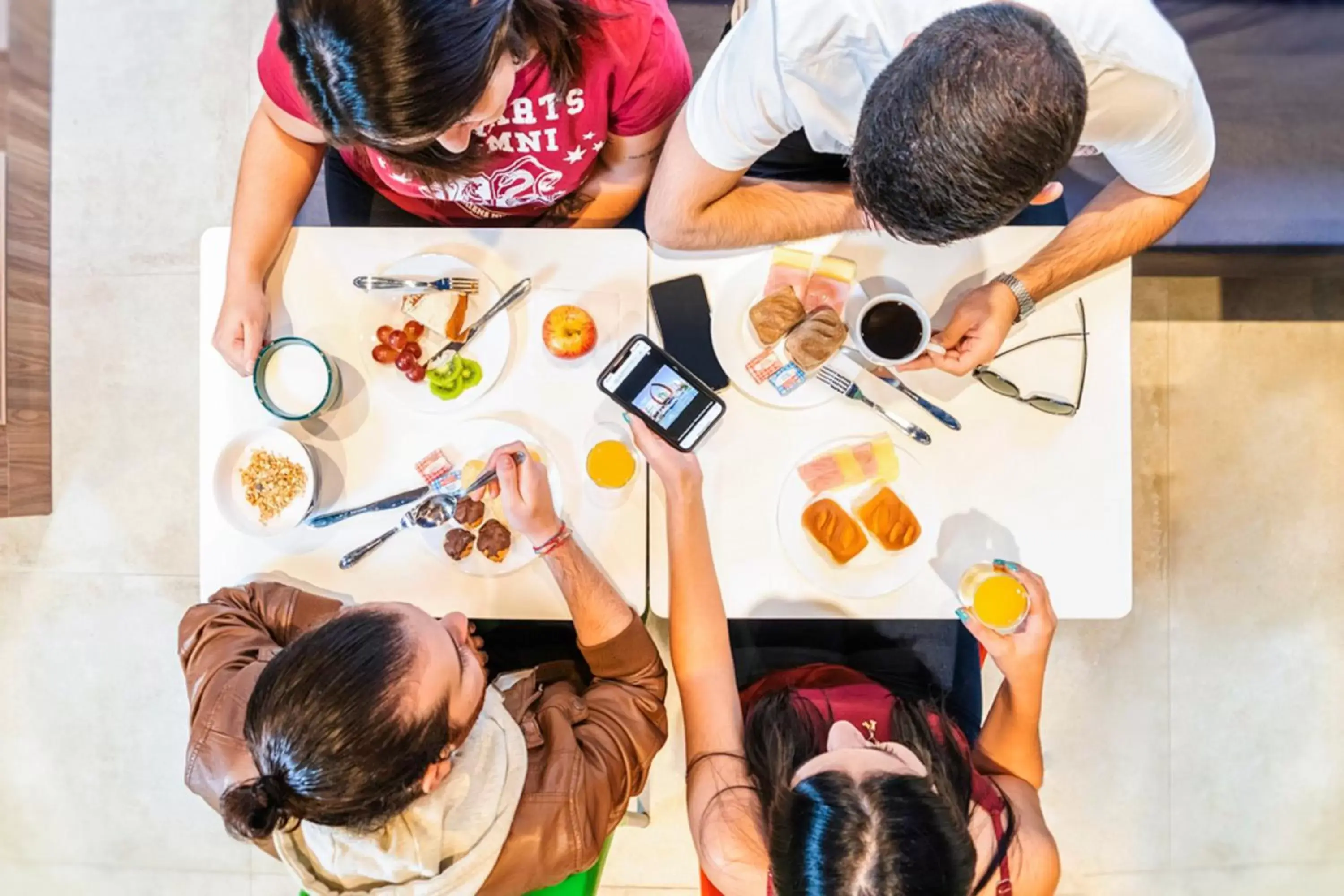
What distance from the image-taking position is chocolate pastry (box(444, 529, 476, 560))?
129 cm

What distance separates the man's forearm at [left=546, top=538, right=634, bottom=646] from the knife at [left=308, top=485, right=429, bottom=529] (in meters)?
0.24

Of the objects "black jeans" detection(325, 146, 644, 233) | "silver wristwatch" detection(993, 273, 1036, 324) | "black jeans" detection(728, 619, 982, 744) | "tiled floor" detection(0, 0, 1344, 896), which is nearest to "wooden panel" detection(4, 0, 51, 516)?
"tiled floor" detection(0, 0, 1344, 896)

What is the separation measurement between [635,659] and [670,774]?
86 cm

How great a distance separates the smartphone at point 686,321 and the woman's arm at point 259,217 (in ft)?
1.99

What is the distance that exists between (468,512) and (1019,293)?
36.0 inches

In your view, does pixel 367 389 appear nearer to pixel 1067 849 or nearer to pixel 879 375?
pixel 879 375

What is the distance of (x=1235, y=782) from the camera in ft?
6.75

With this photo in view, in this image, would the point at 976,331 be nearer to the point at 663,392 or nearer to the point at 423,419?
the point at 663,392

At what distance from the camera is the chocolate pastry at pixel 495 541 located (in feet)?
4.21

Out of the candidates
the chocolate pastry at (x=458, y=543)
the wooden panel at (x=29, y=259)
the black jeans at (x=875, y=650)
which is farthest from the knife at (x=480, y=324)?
the wooden panel at (x=29, y=259)

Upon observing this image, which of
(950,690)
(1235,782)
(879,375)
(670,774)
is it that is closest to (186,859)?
(670,774)

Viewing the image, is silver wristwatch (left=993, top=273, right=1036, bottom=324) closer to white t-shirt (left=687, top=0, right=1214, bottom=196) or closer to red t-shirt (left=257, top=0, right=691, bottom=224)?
white t-shirt (left=687, top=0, right=1214, bottom=196)

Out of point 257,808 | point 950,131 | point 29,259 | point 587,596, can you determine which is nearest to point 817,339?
point 950,131

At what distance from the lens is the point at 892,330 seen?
4.07 ft
